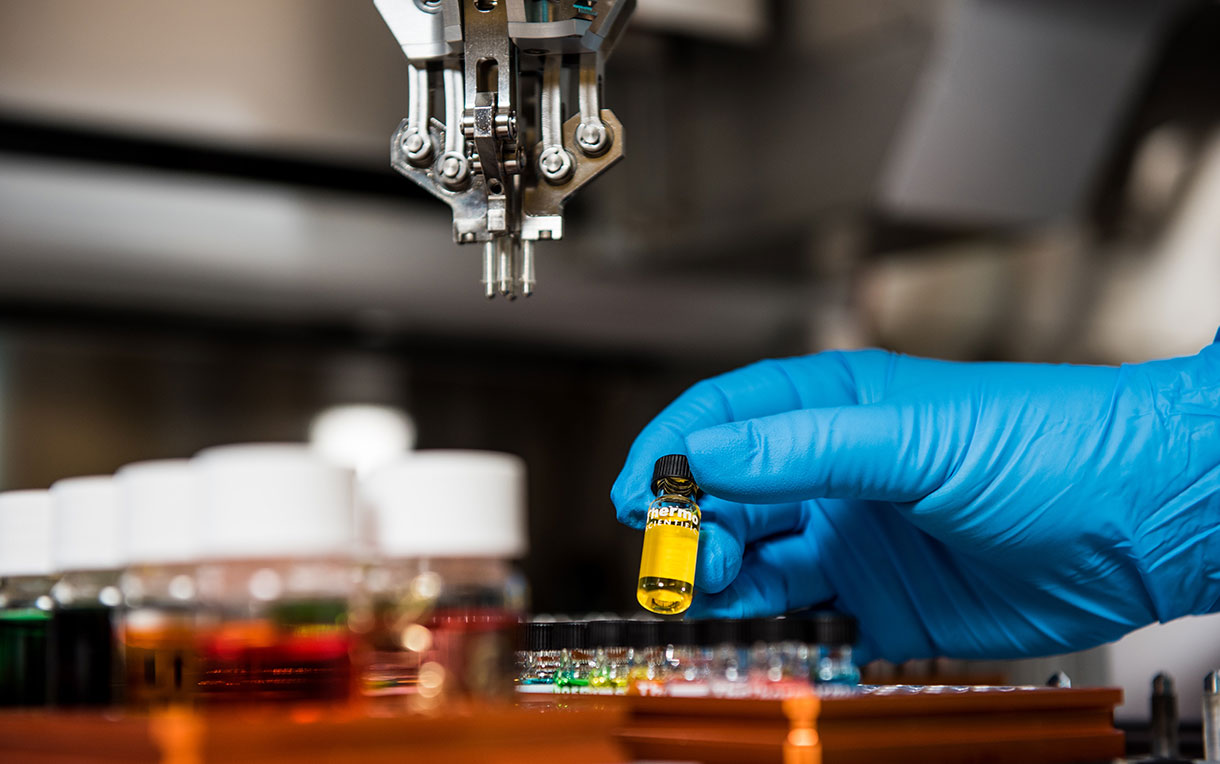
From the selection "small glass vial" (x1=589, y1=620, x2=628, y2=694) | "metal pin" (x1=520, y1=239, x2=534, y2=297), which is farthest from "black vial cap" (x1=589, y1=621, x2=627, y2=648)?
"metal pin" (x1=520, y1=239, x2=534, y2=297)

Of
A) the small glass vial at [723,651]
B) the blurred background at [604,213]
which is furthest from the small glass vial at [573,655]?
the blurred background at [604,213]

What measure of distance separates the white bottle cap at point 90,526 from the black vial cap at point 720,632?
46cm

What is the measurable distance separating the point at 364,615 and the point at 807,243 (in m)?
2.26

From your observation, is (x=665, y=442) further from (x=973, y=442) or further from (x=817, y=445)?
(x=973, y=442)

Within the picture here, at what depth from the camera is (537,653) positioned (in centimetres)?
109

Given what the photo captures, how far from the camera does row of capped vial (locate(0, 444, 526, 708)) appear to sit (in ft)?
2.09

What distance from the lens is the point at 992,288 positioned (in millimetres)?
2912

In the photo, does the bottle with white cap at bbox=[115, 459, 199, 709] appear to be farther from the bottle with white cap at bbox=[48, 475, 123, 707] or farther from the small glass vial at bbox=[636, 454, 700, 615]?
the small glass vial at bbox=[636, 454, 700, 615]

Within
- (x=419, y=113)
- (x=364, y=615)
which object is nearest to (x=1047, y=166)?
(x=419, y=113)

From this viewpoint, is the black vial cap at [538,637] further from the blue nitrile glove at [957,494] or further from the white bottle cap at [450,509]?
the white bottle cap at [450,509]

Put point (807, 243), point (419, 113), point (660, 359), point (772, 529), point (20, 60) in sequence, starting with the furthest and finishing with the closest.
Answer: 1. point (660, 359)
2. point (807, 243)
3. point (20, 60)
4. point (772, 529)
5. point (419, 113)

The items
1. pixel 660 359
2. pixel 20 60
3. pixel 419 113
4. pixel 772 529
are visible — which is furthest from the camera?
pixel 660 359

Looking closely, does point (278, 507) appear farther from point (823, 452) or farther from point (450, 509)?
point (823, 452)

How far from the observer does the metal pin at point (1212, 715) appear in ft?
3.30
